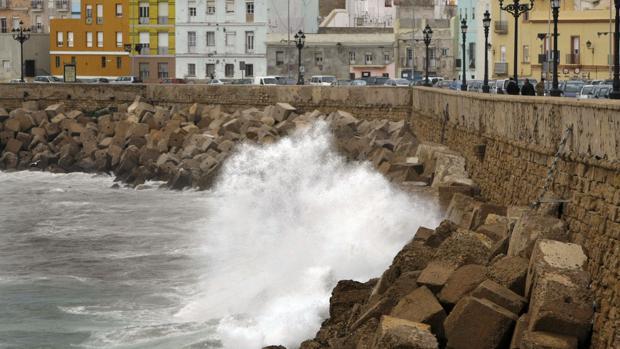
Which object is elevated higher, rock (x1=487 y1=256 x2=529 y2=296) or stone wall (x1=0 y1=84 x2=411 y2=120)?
stone wall (x1=0 y1=84 x2=411 y2=120)

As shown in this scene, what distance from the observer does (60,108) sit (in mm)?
42188

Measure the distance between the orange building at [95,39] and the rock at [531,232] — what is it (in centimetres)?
5353

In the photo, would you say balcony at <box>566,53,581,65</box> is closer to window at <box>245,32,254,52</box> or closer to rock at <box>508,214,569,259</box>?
window at <box>245,32,254,52</box>

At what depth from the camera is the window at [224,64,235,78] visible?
205 ft

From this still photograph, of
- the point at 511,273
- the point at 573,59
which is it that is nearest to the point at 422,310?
the point at 511,273

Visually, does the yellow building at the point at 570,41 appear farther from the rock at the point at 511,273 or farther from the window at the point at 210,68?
the rock at the point at 511,273

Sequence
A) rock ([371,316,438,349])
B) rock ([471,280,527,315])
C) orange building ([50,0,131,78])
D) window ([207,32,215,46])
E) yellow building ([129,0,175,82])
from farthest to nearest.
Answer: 1. orange building ([50,0,131,78])
2. yellow building ([129,0,175,82])
3. window ([207,32,215,46])
4. rock ([471,280,527,315])
5. rock ([371,316,438,349])

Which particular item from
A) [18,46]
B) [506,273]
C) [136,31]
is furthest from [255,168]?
[18,46]

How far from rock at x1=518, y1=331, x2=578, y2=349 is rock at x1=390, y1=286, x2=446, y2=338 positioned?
→ 103 centimetres

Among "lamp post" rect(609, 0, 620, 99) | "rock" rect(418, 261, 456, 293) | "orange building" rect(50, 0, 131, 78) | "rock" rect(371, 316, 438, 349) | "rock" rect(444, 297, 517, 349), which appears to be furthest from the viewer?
"orange building" rect(50, 0, 131, 78)

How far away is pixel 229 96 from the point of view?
40875 millimetres

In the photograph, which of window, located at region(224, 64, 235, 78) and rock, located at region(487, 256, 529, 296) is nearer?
rock, located at region(487, 256, 529, 296)

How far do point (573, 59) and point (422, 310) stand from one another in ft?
134

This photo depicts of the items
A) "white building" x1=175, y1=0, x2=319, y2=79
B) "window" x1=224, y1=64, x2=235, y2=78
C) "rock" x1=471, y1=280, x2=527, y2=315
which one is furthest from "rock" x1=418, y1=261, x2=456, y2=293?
"window" x1=224, y1=64, x2=235, y2=78
